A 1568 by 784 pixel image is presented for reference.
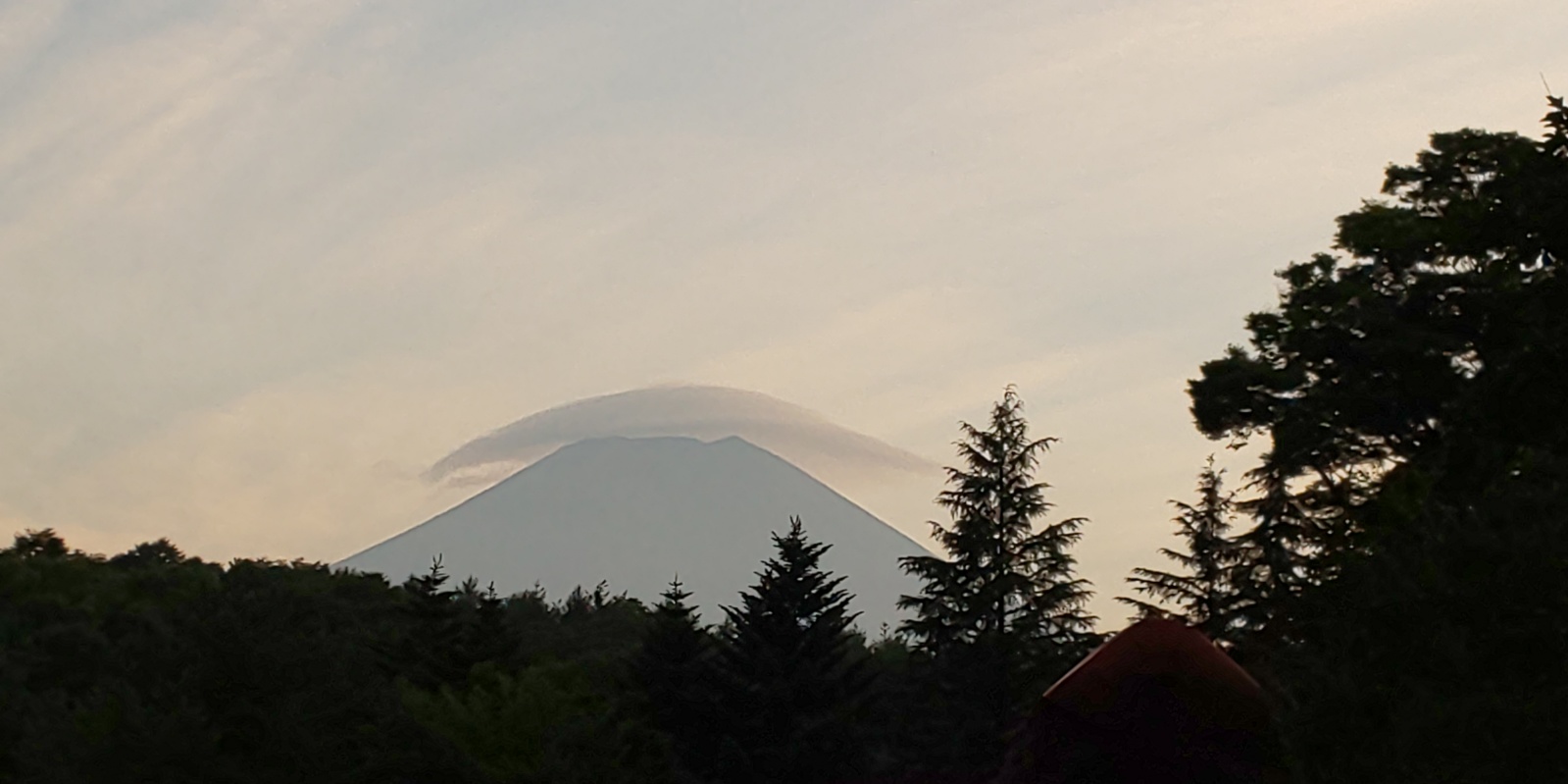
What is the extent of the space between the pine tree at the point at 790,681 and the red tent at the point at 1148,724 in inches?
518

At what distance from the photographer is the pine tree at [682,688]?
39.2 m

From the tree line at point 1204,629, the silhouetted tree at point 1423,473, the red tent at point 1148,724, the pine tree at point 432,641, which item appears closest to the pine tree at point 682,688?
the tree line at point 1204,629

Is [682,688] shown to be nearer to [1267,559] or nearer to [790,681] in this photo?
[790,681]

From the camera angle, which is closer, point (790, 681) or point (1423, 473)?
point (1423, 473)

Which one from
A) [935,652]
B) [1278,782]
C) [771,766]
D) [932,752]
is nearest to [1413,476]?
[1278,782]

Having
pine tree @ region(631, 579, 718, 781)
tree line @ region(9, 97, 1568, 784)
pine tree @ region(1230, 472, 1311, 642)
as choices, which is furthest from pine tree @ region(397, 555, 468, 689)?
pine tree @ region(1230, 472, 1311, 642)

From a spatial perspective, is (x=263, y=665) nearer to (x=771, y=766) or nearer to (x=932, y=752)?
(x=771, y=766)

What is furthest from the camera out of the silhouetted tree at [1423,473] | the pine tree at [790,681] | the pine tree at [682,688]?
the pine tree at [682,688]

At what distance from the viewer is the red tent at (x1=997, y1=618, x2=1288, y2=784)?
2444 centimetres

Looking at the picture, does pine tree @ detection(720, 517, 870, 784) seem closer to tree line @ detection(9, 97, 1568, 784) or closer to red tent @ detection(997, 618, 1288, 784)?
tree line @ detection(9, 97, 1568, 784)

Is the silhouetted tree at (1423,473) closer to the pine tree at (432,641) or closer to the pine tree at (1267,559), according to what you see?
the pine tree at (1267,559)

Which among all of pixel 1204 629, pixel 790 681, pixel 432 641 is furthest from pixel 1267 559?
pixel 432 641

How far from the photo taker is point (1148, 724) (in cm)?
2494

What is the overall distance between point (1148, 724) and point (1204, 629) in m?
24.3
